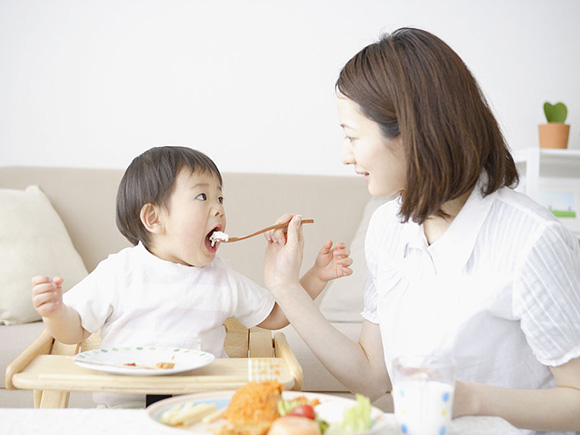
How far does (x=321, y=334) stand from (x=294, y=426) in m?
0.59

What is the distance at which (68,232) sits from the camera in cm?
261

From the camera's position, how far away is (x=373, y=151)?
1.20m

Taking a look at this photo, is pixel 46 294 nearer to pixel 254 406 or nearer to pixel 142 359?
pixel 142 359

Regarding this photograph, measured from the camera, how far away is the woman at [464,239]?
109 cm

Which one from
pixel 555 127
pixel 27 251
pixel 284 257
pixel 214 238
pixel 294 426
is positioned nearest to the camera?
pixel 294 426

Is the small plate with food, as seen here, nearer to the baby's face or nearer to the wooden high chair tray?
the wooden high chair tray

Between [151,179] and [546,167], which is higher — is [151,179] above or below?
above

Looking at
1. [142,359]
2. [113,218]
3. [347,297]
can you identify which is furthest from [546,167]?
[142,359]

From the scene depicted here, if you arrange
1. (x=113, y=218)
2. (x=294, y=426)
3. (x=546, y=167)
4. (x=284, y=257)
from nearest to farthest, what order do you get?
(x=294, y=426), (x=284, y=257), (x=113, y=218), (x=546, y=167)

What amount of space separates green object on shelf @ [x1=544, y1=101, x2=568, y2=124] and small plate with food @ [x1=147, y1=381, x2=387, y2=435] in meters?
2.50

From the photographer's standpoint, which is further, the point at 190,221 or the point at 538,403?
the point at 190,221

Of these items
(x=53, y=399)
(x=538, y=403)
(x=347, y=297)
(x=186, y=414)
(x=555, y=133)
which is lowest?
(x=347, y=297)

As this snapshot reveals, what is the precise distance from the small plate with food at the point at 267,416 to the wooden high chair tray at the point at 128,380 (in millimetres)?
133

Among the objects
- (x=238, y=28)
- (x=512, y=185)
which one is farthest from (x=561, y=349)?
(x=238, y=28)
